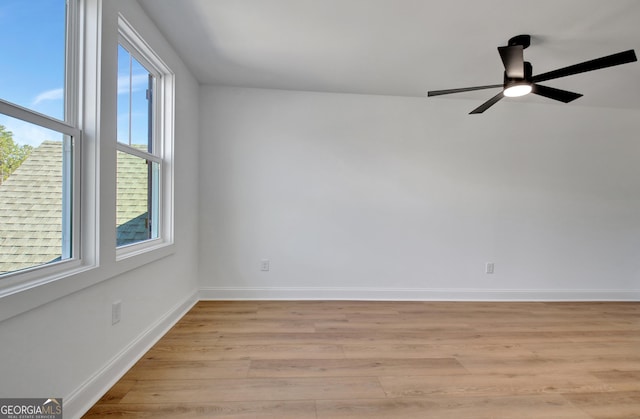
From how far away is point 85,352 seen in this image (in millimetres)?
1420

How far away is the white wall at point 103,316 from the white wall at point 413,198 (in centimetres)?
72

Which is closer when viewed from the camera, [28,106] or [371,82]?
[28,106]

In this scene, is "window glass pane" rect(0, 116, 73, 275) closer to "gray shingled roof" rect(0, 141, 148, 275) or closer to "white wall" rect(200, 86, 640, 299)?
"gray shingled roof" rect(0, 141, 148, 275)

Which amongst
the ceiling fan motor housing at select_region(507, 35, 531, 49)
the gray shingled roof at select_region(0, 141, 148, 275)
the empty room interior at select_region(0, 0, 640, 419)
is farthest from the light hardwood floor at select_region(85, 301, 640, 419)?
the ceiling fan motor housing at select_region(507, 35, 531, 49)

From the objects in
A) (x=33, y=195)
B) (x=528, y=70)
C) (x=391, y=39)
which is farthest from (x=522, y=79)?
(x=33, y=195)

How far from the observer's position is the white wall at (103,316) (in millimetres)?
1111

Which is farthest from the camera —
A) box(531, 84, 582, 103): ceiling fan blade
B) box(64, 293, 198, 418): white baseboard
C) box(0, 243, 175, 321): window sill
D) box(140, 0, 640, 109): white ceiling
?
box(531, 84, 582, 103): ceiling fan blade

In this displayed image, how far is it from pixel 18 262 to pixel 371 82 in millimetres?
2995

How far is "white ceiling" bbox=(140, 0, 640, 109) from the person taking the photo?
A: 1.78 metres

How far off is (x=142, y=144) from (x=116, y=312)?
49.3 inches

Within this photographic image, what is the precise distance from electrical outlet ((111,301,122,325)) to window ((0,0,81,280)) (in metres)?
0.40

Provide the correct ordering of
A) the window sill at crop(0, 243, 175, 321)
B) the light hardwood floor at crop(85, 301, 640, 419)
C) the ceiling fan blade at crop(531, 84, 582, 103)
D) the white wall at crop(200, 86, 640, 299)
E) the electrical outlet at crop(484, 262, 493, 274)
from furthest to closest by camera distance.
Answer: the electrical outlet at crop(484, 262, 493, 274), the white wall at crop(200, 86, 640, 299), the ceiling fan blade at crop(531, 84, 582, 103), the light hardwood floor at crop(85, 301, 640, 419), the window sill at crop(0, 243, 175, 321)

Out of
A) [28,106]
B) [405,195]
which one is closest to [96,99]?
[28,106]

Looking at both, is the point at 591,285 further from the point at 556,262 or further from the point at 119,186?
the point at 119,186
